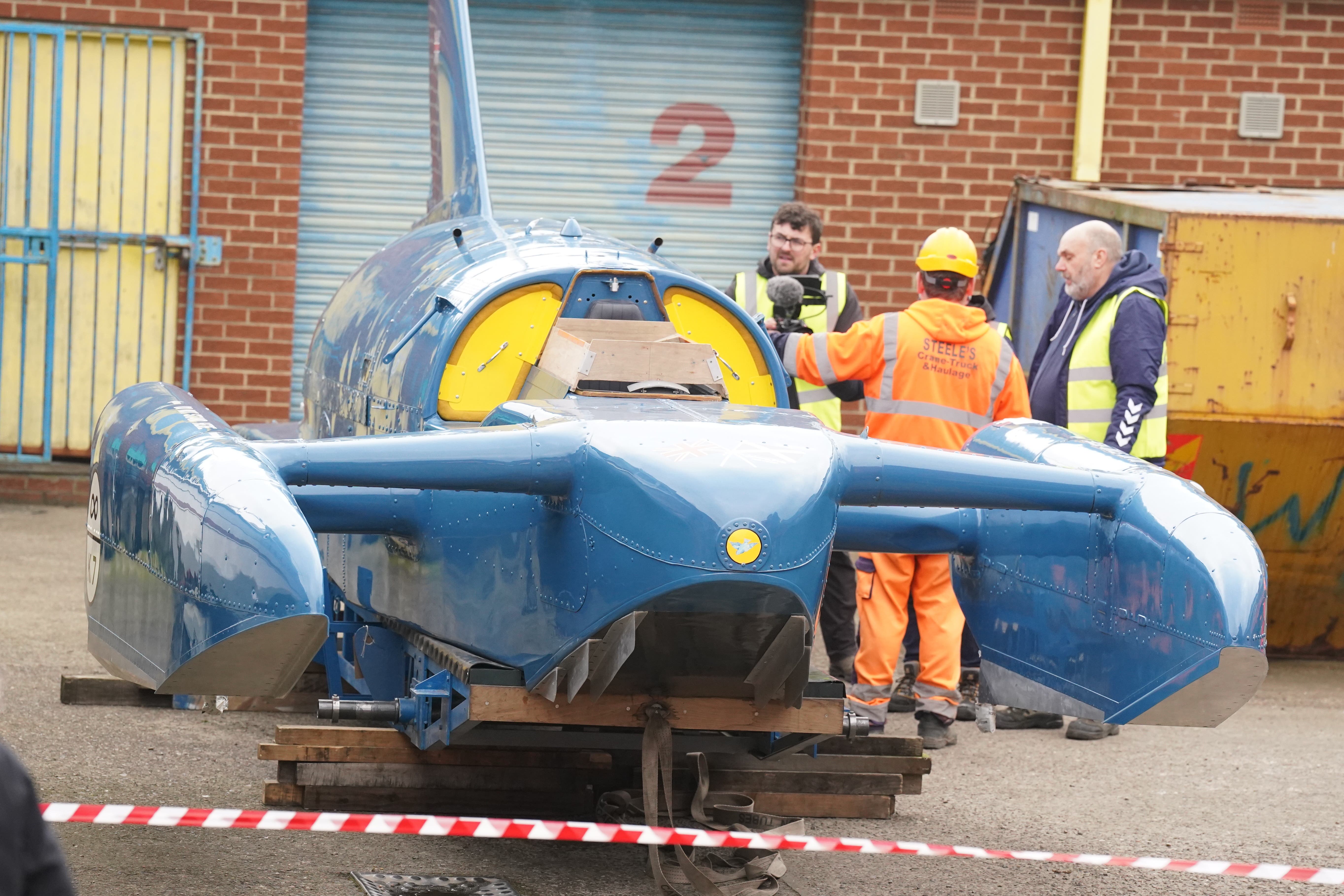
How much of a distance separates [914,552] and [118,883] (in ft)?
8.60

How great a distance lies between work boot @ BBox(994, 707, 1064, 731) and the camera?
7.40 metres

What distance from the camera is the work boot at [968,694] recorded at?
7.46 meters

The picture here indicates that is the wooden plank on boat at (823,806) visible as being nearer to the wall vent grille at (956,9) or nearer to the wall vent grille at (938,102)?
the wall vent grille at (938,102)

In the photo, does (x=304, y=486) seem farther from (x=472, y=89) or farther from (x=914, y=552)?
(x=472, y=89)

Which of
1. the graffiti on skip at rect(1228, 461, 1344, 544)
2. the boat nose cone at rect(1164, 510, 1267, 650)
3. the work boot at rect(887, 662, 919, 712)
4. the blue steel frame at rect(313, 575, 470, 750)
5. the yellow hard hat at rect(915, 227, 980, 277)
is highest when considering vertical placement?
the yellow hard hat at rect(915, 227, 980, 277)

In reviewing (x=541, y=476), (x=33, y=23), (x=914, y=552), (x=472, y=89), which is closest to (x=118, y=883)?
(x=541, y=476)

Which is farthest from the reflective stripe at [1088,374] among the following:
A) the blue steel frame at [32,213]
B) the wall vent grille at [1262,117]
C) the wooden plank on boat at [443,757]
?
the blue steel frame at [32,213]

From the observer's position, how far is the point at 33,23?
35.2ft

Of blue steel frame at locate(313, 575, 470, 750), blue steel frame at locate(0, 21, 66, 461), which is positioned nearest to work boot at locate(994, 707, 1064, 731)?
blue steel frame at locate(313, 575, 470, 750)

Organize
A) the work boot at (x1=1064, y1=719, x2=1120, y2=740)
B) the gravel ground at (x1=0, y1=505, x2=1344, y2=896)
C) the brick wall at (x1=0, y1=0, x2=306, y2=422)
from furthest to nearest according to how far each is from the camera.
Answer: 1. the brick wall at (x1=0, y1=0, x2=306, y2=422)
2. the work boot at (x1=1064, y1=719, x2=1120, y2=740)
3. the gravel ground at (x1=0, y1=505, x2=1344, y2=896)

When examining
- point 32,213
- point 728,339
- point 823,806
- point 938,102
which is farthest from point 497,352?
point 938,102

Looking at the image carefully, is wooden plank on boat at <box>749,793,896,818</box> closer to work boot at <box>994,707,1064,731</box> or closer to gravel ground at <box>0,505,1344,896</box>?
gravel ground at <box>0,505,1344,896</box>

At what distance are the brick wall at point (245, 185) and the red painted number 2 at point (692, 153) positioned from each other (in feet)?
7.62

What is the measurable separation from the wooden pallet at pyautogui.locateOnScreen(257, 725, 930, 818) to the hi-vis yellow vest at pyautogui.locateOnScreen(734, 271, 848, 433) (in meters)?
2.20
